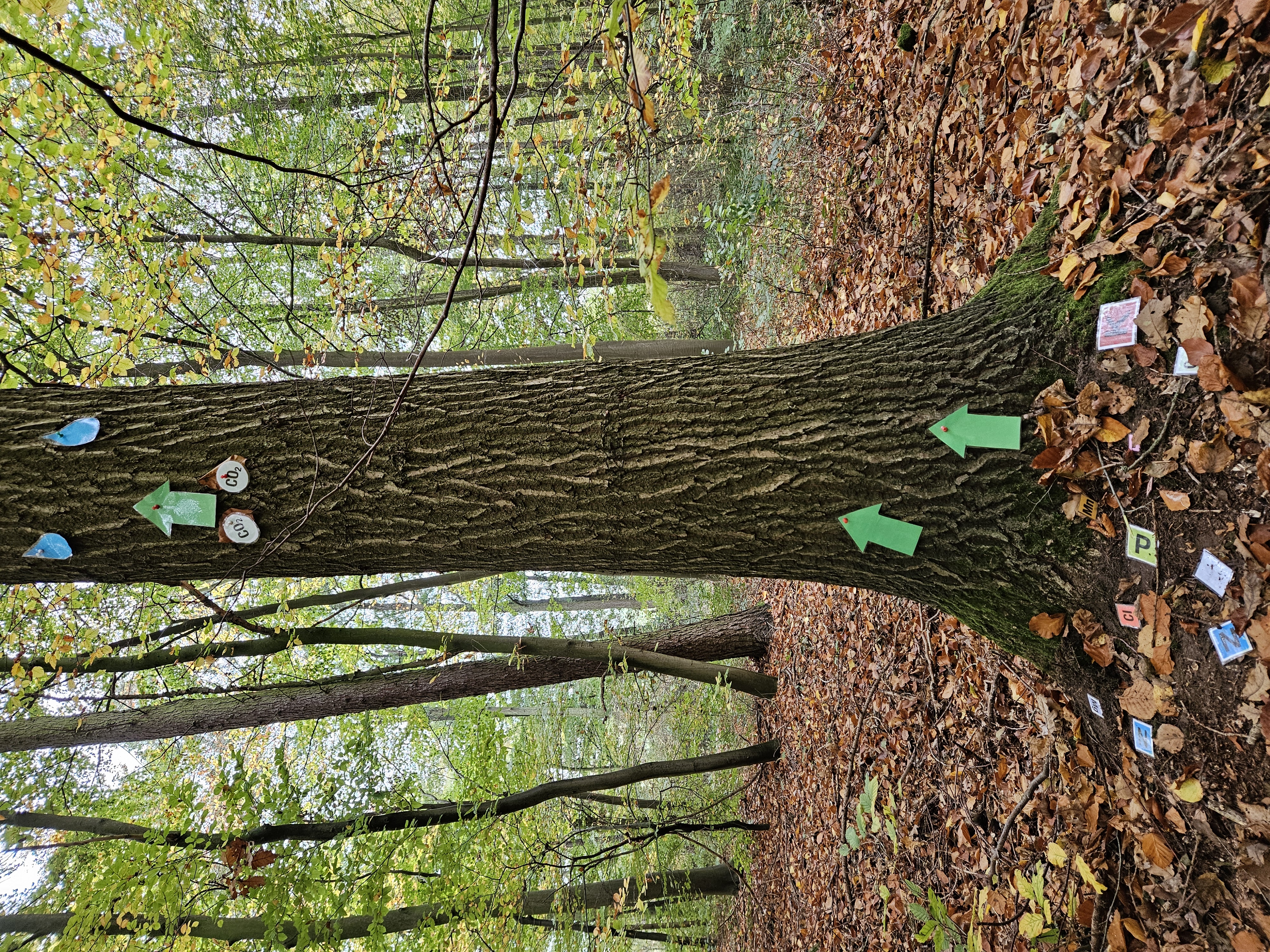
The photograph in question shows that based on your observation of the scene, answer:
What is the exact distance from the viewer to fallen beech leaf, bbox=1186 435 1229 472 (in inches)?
60.8

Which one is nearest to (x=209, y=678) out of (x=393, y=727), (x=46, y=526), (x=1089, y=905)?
(x=393, y=727)

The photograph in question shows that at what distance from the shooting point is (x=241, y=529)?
5.85 ft

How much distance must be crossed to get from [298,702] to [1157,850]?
477cm

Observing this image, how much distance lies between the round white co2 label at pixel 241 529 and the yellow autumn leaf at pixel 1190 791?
8.04 feet

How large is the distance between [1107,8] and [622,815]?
808cm

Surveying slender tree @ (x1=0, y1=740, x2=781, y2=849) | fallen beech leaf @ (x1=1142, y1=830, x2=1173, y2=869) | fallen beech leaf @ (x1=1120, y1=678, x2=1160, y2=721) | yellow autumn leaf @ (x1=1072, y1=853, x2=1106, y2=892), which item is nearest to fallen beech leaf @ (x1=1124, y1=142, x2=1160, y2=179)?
fallen beech leaf @ (x1=1120, y1=678, x2=1160, y2=721)

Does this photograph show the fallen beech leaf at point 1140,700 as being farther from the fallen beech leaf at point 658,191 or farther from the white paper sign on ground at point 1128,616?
the fallen beech leaf at point 658,191

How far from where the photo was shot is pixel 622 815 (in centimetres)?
786

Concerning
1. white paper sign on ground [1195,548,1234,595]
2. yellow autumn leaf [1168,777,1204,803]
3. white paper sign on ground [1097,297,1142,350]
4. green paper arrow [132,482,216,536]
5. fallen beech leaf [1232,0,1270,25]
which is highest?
fallen beech leaf [1232,0,1270,25]

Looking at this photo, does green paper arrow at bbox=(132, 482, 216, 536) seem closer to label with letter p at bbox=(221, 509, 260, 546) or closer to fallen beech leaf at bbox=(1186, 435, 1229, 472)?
label with letter p at bbox=(221, 509, 260, 546)

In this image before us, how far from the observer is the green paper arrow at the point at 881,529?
1842mm

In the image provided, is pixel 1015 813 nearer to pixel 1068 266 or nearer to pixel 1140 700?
pixel 1140 700

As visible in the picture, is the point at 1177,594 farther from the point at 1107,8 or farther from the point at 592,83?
the point at 592,83

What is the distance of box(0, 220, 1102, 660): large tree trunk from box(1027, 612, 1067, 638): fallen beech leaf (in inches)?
1.2
